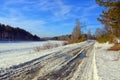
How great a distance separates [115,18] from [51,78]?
18762 millimetres

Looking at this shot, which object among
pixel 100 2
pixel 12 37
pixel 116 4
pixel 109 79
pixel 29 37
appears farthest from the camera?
pixel 29 37

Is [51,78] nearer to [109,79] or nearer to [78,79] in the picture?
[78,79]

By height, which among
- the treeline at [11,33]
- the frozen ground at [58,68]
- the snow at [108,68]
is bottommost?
the snow at [108,68]

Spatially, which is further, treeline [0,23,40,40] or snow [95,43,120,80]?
treeline [0,23,40,40]

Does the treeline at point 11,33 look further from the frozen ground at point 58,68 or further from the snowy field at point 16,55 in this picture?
the frozen ground at point 58,68

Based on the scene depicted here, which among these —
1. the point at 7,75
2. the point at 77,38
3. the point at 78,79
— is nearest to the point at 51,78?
the point at 78,79

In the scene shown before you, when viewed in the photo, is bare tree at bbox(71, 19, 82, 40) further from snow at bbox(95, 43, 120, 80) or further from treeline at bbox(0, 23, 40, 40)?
snow at bbox(95, 43, 120, 80)

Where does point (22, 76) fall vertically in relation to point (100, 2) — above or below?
below

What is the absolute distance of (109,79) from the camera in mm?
10828

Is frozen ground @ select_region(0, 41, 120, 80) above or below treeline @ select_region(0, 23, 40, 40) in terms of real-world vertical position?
below

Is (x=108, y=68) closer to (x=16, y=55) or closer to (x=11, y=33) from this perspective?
(x=16, y=55)

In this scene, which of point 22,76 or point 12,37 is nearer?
point 22,76

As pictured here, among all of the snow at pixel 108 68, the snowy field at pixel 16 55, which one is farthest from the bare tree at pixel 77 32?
the snow at pixel 108 68

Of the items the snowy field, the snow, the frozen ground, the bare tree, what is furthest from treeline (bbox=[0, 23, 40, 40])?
the snow
